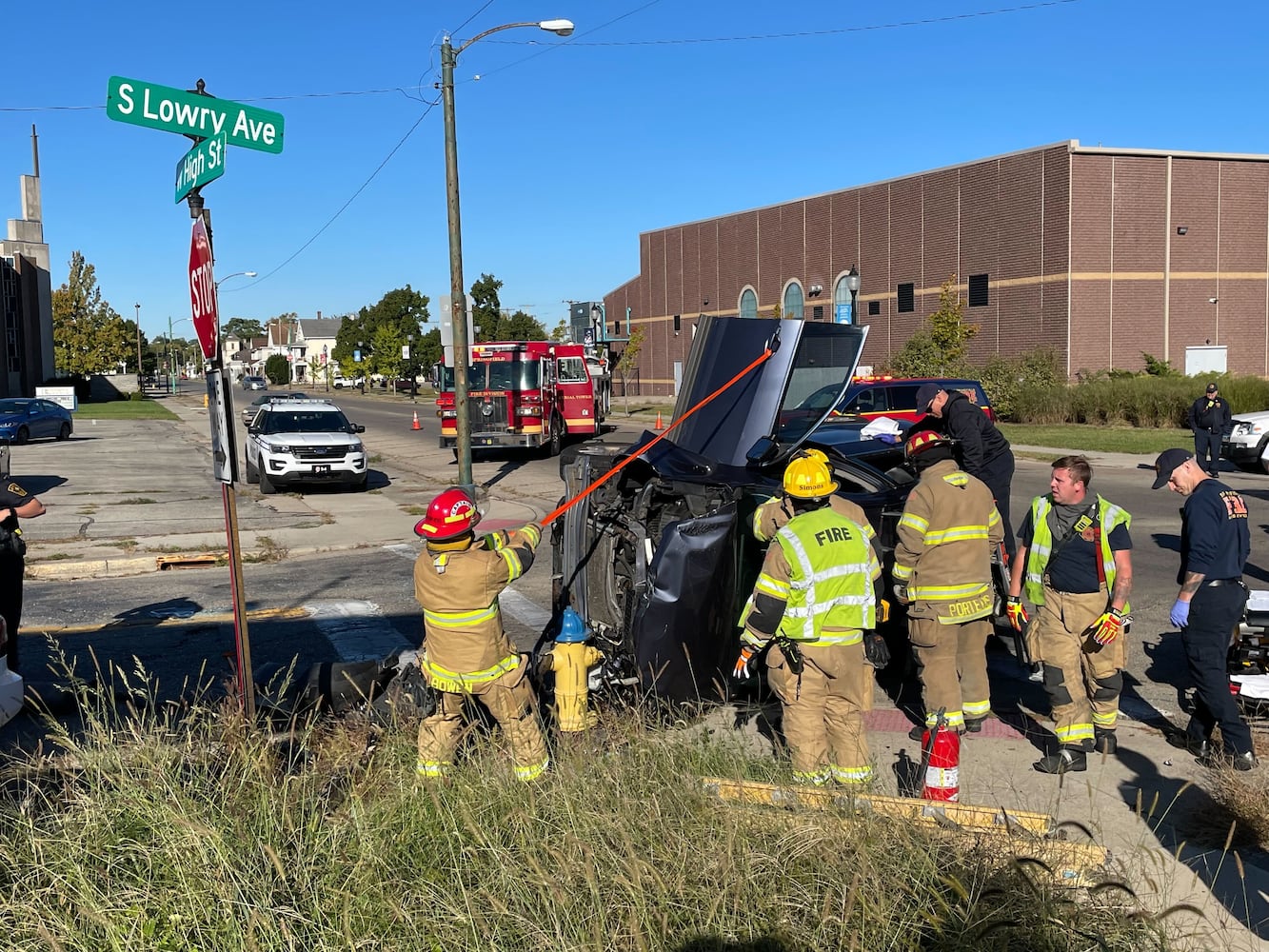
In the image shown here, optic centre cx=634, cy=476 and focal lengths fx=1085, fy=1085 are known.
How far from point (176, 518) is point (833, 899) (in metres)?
14.5

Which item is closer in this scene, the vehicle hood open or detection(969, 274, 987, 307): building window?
the vehicle hood open

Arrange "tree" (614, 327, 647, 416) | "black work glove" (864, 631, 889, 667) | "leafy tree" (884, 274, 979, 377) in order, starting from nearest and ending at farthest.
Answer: "black work glove" (864, 631, 889, 667) → "leafy tree" (884, 274, 979, 377) → "tree" (614, 327, 647, 416)

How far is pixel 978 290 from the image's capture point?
41.8 meters

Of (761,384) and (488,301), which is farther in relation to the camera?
(488,301)

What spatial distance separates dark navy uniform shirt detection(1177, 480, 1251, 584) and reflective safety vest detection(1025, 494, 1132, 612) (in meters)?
0.32

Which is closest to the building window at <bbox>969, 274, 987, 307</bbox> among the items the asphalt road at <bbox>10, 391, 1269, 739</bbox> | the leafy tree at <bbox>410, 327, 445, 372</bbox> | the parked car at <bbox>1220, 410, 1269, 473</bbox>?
the parked car at <bbox>1220, 410, 1269, 473</bbox>

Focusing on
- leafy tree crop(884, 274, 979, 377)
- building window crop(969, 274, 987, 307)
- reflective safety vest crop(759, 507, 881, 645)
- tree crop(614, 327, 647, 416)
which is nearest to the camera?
reflective safety vest crop(759, 507, 881, 645)

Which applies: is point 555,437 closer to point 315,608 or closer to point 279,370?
point 315,608

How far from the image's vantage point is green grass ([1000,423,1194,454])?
80.9ft

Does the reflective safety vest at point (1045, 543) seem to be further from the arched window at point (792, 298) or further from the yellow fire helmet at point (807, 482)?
the arched window at point (792, 298)

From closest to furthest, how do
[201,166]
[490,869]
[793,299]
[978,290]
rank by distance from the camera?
[490,869]
[201,166]
[978,290]
[793,299]

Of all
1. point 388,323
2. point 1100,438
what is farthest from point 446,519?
point 388,323

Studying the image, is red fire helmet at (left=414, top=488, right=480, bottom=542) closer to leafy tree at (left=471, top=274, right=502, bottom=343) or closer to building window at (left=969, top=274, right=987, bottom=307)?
building window at (left=969, top=274, right=987, bottom=307)

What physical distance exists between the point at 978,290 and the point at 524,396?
23.4m
